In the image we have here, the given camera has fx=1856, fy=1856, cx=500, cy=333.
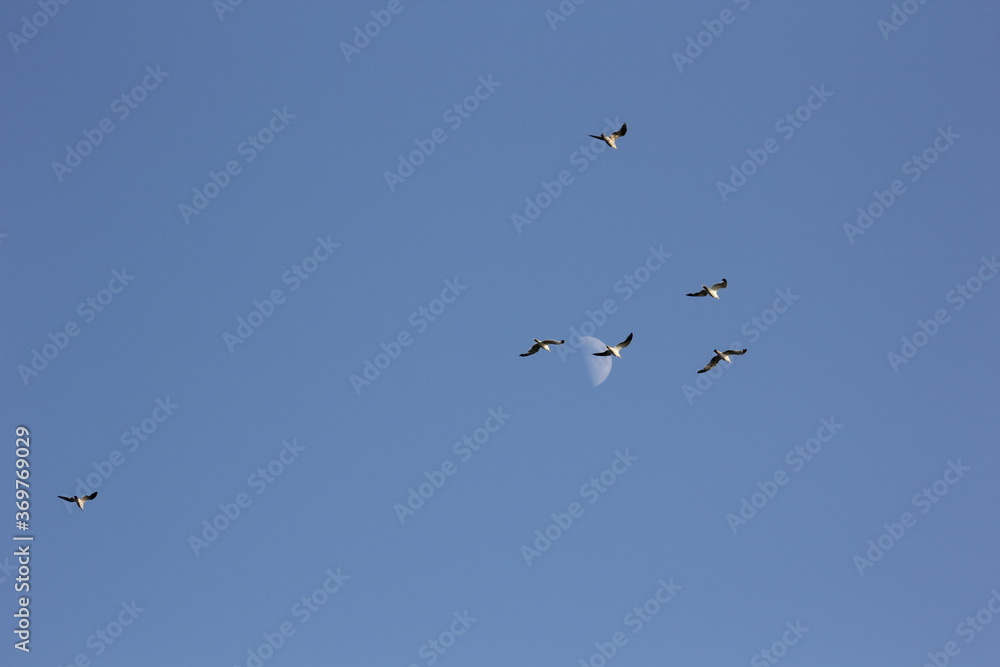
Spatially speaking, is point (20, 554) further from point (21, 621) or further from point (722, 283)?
point (722, 283)

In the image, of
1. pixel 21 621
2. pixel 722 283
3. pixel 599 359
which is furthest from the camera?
pixel 599 359

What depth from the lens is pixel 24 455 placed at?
80.6m

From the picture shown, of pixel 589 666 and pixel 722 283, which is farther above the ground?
pixel 722 283

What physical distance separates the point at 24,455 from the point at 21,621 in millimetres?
7159

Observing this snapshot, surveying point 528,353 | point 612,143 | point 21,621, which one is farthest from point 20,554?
point 612,143

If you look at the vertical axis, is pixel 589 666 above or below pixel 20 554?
above

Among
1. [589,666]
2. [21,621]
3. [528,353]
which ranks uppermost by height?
[528,353]

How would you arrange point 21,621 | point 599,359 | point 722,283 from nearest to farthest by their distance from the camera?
point 722,283
point 21,621
point 599,359

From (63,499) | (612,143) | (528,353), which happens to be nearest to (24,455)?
(63,499)

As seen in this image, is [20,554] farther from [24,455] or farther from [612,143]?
[612,143]

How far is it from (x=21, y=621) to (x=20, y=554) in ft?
9.44

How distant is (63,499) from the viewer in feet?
263

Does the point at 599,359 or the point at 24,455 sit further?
the point at 599,359

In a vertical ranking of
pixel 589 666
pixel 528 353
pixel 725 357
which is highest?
pixel 725 357
